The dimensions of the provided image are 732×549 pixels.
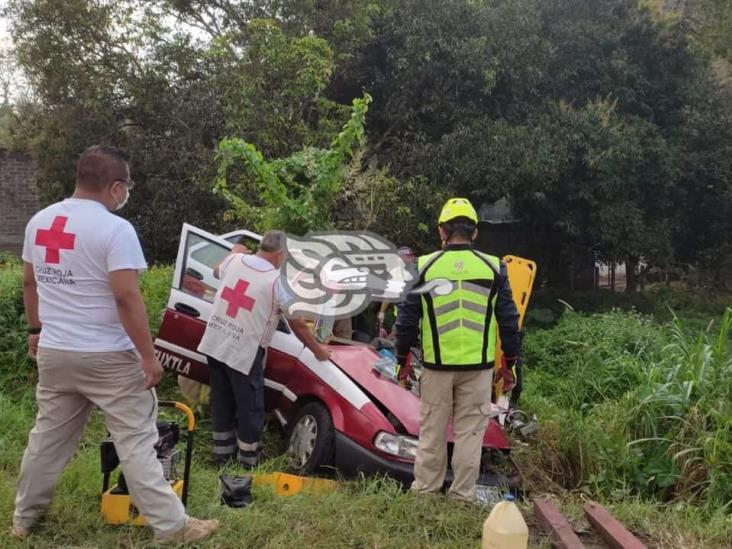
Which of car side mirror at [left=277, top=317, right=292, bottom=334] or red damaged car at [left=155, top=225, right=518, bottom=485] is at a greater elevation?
car side mirror at [left=277, top=317, right=292, bottom=334]

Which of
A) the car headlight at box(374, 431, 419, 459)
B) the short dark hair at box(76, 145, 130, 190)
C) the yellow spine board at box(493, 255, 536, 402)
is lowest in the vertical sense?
the car headlight at box(374, 431, 419, 459)

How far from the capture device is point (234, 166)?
10086 millimetres

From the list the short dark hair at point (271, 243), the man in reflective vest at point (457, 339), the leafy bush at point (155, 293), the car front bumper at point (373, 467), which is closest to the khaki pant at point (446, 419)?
the man in reflective vest at point (457, 339)

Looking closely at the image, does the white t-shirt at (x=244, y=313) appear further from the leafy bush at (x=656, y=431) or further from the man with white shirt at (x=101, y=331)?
the leafy bush at (x=656, y=431)

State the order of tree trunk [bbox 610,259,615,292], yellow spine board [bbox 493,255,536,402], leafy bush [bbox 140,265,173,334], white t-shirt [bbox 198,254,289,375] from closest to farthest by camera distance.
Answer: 1. white t-shirt [bbox 198,254,289,375]
2. yellow spine board [bbox 493,255,536,402]
3. leafy bush [bbox 140,265,173,334]
4. tree trunk [bbox 610,259,615,292]

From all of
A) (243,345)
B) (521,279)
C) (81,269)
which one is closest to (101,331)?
(81,269)

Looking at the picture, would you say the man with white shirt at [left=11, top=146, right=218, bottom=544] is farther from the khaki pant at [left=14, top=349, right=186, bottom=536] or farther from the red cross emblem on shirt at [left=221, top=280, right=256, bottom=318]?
the red cross emblem on shirt at [left=221, top=280, right=256, bottom=318]

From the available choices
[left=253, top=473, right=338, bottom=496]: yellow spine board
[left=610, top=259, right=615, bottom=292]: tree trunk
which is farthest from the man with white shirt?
[left=610, top=259, right=615, bottom=292]: tree trunk

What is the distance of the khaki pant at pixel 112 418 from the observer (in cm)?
290

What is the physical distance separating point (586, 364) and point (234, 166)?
19.5 ft

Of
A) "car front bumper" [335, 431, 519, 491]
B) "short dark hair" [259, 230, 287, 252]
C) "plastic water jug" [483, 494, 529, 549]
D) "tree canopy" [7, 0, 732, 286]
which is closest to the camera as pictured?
"plastic water jug" [483, 494, 529, 549]

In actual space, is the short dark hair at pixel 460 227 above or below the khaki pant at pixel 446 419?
above

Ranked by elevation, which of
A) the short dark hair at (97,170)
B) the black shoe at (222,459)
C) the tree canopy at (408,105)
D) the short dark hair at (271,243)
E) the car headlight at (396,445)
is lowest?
the black shoe at (222,459)

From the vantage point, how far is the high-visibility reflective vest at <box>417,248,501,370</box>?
152 inches
